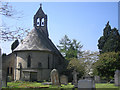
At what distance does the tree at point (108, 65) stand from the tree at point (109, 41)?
4.42m

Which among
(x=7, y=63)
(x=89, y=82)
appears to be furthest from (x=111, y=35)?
(x=89, y=82)

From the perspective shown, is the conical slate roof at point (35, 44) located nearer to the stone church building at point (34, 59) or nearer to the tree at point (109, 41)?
the stone church building at point (34, 59)

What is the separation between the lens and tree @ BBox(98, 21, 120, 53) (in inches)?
1479

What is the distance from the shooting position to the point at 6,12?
8430 millimetres

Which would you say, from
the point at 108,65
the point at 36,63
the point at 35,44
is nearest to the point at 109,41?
the point at 108,65

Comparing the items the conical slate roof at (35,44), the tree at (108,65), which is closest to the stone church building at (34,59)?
the conical slate roof at (35,44)

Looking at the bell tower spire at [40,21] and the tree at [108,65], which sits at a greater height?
the bell tower spire at [40,21]

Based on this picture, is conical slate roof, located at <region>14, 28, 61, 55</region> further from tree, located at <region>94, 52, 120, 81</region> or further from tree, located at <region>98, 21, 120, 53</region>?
tree, located at <region>98, 21, 120, 53</region>

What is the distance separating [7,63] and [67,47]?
2257 centimetres

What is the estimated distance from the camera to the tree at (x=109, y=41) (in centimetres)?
3756

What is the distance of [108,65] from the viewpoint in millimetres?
32688

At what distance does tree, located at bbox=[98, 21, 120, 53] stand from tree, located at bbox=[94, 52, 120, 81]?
4.42 m

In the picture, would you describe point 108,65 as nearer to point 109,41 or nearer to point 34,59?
point 109,41

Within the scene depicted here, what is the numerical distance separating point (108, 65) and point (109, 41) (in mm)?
6823
